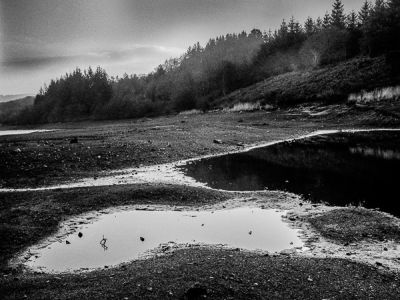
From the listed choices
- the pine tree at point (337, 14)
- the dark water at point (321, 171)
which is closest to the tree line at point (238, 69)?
the pine tree at point (337, 14)

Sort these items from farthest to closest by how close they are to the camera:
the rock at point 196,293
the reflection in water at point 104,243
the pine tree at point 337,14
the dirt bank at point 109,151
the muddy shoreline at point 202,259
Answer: the pine tree at point 337,14 → the dirt bank at point 109,151 → the reflection in water at point 104,243 → the muddy shoreline at point 202,259 → the rock at point 196,293

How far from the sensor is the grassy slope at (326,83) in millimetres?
70125

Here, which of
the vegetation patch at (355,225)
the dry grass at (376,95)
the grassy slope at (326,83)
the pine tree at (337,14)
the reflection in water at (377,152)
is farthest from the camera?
the pine tree at (337,14)

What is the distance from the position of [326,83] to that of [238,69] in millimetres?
49009

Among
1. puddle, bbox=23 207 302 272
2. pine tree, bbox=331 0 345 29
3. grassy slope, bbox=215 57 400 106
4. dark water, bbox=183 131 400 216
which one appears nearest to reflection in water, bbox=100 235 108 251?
puddle, bbox=23 207 302 272

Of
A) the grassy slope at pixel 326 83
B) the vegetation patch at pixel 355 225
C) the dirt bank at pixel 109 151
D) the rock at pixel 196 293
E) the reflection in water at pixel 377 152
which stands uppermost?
the grassy slope at pixel 326 83

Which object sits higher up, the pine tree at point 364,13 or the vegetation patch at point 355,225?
the pine tree at point 364,13

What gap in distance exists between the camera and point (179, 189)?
21.9 meters

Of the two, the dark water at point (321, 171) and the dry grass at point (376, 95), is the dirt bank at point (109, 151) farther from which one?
the dry grass at point (376, 95)

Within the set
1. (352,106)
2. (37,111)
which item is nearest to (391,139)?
(352,106)

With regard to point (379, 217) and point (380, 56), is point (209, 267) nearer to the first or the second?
point (379, 217)

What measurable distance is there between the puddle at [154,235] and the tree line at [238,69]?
69530 mm

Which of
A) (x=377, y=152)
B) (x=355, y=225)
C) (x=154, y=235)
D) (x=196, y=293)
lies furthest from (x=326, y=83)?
(x=196, y=293)

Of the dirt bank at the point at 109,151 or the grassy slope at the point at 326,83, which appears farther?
the grassy slope at the point at 326,83
